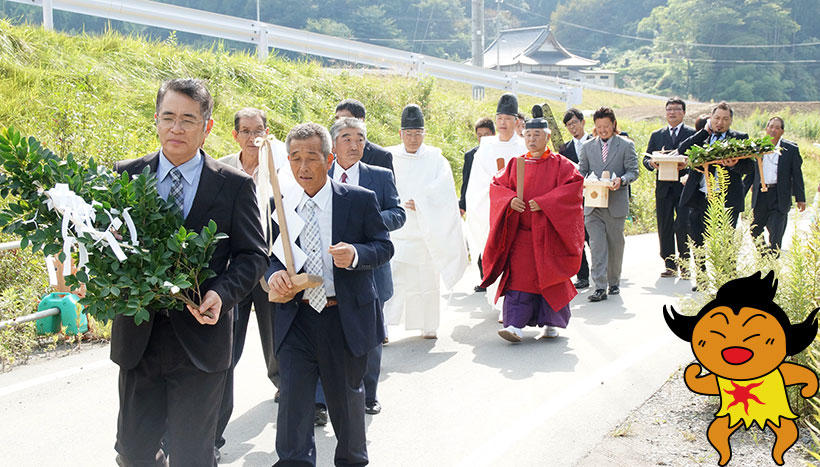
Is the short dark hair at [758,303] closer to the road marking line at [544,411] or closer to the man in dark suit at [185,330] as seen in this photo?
the man in dark suit at [185,330]

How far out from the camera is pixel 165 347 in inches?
141

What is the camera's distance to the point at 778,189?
468 inches

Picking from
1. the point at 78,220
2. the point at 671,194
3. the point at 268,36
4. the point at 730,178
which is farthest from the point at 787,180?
the point at 78,220

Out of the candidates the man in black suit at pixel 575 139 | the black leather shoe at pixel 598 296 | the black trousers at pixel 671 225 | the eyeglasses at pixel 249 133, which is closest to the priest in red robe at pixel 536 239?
the black leather shoe at pixel 598 296

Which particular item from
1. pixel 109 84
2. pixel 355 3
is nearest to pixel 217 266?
pixel 109 84

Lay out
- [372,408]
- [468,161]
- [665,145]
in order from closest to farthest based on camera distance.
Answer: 1. [372,408]
2. [468,161]
3. [665,145]

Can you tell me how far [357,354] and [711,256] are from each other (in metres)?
2.78

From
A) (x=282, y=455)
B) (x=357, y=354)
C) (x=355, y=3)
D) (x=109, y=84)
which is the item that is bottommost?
(x=282, y=455)

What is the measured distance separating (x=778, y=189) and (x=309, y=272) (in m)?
9.32

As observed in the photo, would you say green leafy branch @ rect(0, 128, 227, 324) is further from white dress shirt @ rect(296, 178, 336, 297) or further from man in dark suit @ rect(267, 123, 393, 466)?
white dress shirt @ rect(296, 178, 336, 297)

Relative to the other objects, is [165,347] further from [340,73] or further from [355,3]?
[355,3]

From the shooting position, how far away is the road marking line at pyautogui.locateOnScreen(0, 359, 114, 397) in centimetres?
622

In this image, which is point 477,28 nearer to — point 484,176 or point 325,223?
point 484,176

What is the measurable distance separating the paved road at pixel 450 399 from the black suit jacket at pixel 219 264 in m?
1.71
